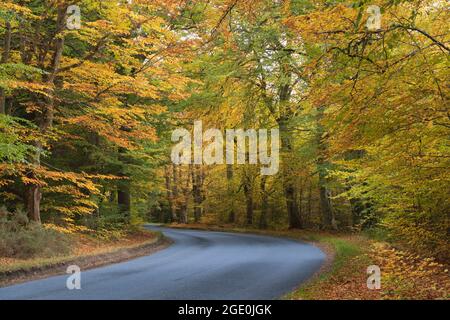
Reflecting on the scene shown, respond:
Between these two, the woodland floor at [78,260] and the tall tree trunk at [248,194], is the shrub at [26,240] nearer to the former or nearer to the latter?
the woodland floor at [78,260]

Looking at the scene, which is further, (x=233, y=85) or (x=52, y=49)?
(x=233, y=85)

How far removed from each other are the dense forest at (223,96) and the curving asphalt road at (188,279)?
10.4ft

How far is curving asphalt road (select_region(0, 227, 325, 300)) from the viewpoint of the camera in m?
9.19

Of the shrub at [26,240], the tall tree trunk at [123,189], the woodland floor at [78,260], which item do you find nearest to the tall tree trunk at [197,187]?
the tall tree trunk at [123,189]

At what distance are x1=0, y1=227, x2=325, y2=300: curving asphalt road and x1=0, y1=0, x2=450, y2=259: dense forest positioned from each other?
3.16 metres

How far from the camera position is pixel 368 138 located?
26.2ft

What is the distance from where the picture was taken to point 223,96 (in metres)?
22.0

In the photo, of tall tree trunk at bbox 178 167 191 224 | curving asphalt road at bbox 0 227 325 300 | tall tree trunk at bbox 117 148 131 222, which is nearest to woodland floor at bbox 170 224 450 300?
curving asphalt road at bbox 0 227 325 300

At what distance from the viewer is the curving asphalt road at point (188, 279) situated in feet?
30.1

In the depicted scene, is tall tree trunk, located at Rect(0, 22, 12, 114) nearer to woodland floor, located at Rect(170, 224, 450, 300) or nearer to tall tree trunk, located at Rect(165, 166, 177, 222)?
woodland floor, located at Rect(170, 224, 450, 300)

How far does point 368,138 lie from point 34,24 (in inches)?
561

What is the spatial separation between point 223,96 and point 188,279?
1238cm
